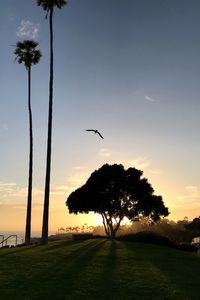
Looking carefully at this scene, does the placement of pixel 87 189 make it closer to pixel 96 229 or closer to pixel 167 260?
pixel 167 260

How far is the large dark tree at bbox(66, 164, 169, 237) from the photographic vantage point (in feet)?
199

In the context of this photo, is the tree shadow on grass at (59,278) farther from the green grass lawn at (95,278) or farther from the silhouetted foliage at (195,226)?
the silhouetted foliage at (195,226)

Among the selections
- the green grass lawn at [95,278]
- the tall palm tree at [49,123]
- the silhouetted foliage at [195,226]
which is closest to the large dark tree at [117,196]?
the silhouetted foliage at [195,226]

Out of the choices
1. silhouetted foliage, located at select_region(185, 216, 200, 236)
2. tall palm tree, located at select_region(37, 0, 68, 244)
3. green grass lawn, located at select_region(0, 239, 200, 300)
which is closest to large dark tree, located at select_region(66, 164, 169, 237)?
silhouetted foliage, located at select_region(185, 216, 200, 236)

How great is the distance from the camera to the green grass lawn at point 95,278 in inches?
684

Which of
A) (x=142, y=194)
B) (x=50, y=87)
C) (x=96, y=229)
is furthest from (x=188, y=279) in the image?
(x=96, y=229)

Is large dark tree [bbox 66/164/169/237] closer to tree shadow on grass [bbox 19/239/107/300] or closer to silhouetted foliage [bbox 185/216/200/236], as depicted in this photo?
silhouetted foliage [bbox 185/216/200/236]

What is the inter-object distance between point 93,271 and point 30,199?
93.2ft

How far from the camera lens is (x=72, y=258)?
91.6 feet

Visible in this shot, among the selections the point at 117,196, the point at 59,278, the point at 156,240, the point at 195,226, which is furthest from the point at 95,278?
the point at 195,226

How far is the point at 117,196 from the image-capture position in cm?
6097

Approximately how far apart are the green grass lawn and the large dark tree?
103 feet

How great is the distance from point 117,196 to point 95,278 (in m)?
40.6

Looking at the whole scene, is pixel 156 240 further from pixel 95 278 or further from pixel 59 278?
pixel 59 278
